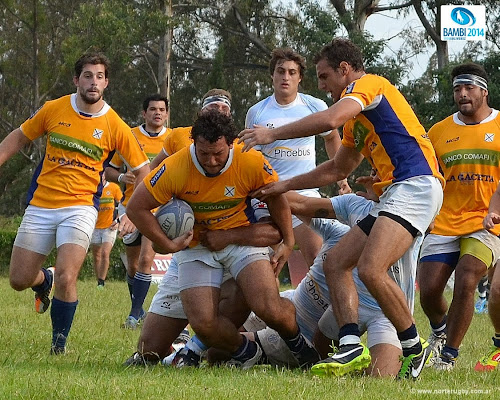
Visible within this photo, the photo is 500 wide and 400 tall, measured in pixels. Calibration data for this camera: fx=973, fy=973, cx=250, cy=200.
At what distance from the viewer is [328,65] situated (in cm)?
736

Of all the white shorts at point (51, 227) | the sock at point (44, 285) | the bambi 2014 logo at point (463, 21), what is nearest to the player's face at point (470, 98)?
the white shorts at point (51, 227)

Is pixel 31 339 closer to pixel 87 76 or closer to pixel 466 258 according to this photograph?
pixel 87 76

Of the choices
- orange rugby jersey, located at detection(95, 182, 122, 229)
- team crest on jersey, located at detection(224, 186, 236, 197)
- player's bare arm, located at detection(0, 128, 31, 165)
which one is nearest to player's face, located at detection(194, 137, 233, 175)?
team crest on jersey, located at detection(224, 186, 236, 197)

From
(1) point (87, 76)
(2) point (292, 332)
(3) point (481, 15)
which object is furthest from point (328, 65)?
(3) point (481, 15)

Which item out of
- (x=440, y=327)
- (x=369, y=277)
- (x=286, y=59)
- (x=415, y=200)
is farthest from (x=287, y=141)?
(x=369, y=277)

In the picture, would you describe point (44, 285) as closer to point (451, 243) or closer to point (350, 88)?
point (451, 243)

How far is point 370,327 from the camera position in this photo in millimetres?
7273

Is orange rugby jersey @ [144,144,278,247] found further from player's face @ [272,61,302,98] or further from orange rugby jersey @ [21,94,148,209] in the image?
player's face @ [272,61,302,98]

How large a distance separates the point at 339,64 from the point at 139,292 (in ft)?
17.2

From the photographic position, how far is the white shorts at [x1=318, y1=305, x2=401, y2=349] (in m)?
7.11

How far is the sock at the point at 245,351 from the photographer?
24.7ft

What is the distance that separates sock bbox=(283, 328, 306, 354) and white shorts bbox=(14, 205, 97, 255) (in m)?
2.23

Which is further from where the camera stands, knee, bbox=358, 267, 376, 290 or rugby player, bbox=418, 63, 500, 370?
rugby player, bbox=418, 63, 500, 370

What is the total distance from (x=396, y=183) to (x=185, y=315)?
203 centimetres
